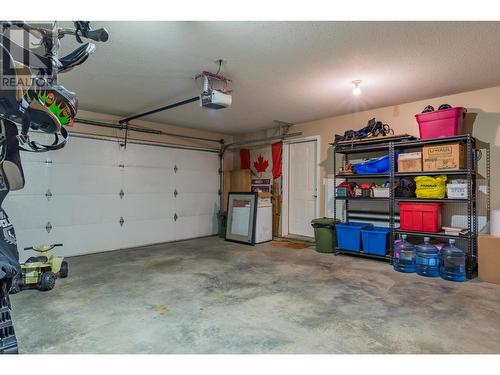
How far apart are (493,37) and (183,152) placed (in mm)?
5527

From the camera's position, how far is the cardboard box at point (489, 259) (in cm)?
345

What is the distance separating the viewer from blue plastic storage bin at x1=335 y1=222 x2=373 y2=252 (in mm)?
4762

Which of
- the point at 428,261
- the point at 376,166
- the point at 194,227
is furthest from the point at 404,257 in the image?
the point at 194,227

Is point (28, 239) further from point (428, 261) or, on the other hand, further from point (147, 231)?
point (428, 261)

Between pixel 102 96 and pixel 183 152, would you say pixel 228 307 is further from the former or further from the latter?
pixel 183 152

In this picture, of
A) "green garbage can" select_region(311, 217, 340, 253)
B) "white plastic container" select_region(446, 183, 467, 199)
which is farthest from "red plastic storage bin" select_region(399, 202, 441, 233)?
"green garbage can" select_region(311, 217, 340, 253)

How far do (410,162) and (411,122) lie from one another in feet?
2.86

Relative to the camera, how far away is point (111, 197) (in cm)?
549

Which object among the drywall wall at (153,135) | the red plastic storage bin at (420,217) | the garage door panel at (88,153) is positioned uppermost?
the drywall wall at (153,135)

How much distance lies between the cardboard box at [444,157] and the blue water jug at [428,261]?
1111 millimetres

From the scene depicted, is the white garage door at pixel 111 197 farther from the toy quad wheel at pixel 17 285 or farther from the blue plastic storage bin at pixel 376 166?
the blue plastic storage bin at pixel 376 166

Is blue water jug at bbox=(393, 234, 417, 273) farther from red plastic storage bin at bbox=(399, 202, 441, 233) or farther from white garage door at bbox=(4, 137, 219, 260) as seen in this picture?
white garage door at bbox=(4, 137, 219, 260)

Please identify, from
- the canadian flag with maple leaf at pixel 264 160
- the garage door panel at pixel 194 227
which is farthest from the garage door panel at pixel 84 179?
the canadian flag with maple leaf at pixel 264 160
